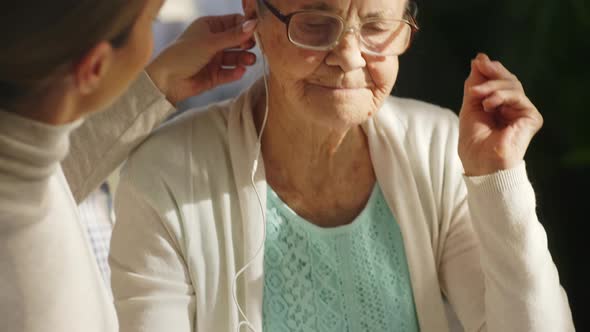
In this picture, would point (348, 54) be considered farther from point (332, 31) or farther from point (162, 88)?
point (162, 88)

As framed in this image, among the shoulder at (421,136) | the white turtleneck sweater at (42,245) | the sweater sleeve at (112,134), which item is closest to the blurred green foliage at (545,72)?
the shoulder at (421,136)

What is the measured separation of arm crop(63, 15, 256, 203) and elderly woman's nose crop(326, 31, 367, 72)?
6.2 inches

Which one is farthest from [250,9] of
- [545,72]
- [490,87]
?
[545,72]

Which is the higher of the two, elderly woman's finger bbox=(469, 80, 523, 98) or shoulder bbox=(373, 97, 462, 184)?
elderly woman's finger bbox=(469, 80, 523, 98)

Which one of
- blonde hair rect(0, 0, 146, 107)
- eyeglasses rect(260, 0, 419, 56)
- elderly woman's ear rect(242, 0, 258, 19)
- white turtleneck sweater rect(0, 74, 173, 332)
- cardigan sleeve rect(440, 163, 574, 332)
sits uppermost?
blonde hair rect(0, 0, 146, 107)

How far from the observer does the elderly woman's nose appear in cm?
112

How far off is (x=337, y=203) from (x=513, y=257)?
32cm

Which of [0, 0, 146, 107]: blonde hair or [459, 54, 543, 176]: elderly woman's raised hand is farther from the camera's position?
[459, 54, 543, 176]: elderly woman's raised hand

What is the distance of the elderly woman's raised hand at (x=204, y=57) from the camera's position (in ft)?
3.91

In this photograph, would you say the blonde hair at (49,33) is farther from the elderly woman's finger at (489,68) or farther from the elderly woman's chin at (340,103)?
the elderly woman's finger at (489,68)

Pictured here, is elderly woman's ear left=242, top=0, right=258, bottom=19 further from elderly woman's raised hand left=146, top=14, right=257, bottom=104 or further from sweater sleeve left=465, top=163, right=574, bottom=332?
sweater sleeve left=465, top=163, right=574, bottom=332

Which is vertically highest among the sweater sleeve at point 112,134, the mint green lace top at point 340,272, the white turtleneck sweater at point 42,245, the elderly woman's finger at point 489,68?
the white turtleneck sweater at point 42,245

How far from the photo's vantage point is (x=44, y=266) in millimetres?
637

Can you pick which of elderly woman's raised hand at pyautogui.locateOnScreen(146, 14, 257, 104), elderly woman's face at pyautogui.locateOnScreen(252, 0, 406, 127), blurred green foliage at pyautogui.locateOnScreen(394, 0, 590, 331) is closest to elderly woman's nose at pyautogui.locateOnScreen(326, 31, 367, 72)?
elderly woman's face at pyautogui.locateOnScreen(252, 0, 406, 127)
